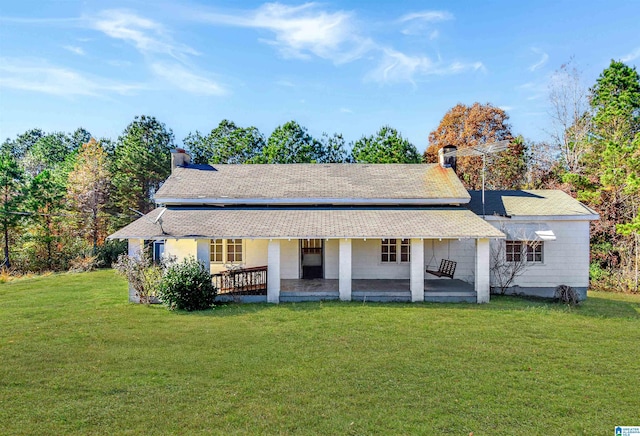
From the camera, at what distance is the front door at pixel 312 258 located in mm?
15672

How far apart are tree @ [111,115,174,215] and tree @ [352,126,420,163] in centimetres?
2008

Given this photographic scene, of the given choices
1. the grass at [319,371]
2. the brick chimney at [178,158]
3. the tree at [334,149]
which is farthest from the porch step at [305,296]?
the tree at [334,149]

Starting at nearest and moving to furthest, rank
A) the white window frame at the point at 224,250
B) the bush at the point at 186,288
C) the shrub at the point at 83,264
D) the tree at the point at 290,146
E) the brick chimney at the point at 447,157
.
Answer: the bush at the point at 186,288 → the white window frame at the point at 224,250 → the brick chimney at the point at 447,157 → the shrub at the point at 83,264 → the tree at the point at 290,146

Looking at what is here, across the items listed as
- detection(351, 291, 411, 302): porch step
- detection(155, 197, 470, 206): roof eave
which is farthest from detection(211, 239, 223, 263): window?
detection(351, 291, 411, 302): porch step

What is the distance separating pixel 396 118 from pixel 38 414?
32.6 meters

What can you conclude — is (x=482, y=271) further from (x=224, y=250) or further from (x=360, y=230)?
(x=224, y=250)

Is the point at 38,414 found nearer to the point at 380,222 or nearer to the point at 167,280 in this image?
the point at 167,280

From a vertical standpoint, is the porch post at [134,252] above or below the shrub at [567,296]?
above

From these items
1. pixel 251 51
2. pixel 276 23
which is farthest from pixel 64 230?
pixel 276 23

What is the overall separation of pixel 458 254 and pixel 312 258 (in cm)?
637

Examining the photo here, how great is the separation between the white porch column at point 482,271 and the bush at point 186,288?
9.18 m

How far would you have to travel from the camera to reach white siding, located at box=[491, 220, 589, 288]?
14.2 meters

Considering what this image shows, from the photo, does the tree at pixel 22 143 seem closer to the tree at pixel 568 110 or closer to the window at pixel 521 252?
the window at pixel 521 252

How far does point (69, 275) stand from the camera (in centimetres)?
2017
